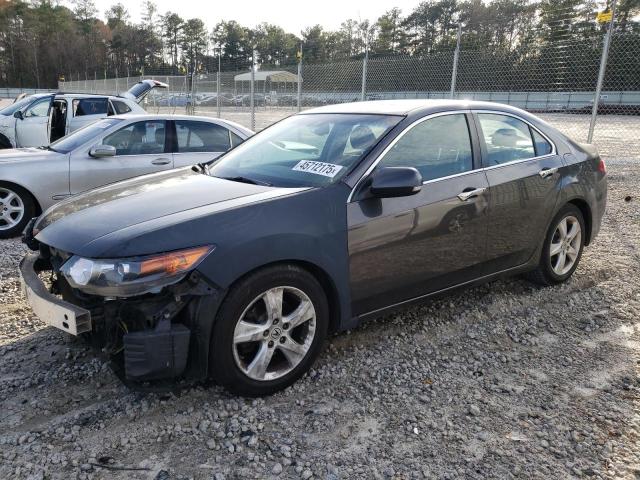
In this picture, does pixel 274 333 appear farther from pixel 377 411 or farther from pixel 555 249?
pixel 555 249

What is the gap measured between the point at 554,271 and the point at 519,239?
0.73 metres

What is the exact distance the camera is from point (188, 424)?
2.69 metres

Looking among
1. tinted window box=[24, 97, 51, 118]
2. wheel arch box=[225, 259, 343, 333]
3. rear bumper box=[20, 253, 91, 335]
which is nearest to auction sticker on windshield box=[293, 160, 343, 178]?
wheel arch box=[225, 259, 343, 333]

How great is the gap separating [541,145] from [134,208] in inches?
125

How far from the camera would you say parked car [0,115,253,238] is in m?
6.04

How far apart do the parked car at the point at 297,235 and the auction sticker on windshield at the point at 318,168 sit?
1cm

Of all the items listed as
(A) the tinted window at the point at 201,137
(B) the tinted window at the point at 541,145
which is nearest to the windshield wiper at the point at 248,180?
(B) the tinted window at the point at 541,145

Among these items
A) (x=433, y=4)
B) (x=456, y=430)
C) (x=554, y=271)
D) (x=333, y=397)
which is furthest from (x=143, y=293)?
(x=433, y=4)

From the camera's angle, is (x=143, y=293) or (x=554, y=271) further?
(x=554, y=271)

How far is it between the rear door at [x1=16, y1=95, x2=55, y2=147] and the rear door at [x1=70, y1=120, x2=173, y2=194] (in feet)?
16.5

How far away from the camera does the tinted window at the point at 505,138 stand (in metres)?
3.88

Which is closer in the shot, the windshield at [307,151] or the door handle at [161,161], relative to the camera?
the windshield at [307,151]

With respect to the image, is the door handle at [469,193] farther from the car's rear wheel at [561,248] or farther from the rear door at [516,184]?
the car's rear wheel at [561,248]

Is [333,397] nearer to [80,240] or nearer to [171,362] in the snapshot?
[171,362]
